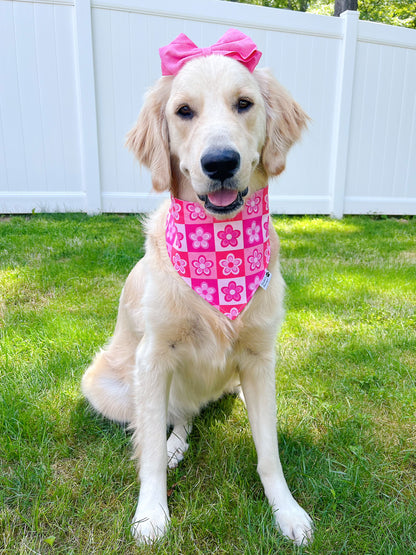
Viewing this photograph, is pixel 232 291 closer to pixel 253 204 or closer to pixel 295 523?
pixel 253 204

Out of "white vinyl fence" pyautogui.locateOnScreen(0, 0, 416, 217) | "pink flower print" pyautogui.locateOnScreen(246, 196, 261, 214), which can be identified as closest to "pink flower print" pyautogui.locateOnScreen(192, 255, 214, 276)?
"pink flower print" pyautogui.locateOnScreen(246, 196, 261, 214)

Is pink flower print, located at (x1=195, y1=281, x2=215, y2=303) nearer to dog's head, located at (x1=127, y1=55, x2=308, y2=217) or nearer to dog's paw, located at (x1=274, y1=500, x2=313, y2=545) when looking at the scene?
dog's head, located at (x1=127, y1=55, x2=308, y2=217)

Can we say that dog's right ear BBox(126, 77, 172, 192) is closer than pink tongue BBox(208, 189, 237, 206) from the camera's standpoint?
No

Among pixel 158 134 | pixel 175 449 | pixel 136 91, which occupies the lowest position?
pixel 175 449

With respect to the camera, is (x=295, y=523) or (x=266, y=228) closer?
(x=295, y=523)

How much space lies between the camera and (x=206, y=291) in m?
1.70

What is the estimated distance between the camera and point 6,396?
6.84 ft

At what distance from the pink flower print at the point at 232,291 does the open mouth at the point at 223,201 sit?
29 centimetres

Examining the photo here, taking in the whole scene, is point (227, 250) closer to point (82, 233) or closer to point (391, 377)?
point (391, 377)

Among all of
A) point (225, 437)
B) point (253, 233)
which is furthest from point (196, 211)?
point (225, 437)

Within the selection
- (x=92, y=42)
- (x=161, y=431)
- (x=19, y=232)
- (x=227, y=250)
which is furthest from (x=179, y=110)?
(x=92, y=42)

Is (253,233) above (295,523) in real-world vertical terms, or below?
above

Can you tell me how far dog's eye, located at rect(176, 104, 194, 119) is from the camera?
5.42ft

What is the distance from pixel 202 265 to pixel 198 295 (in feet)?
0.38
